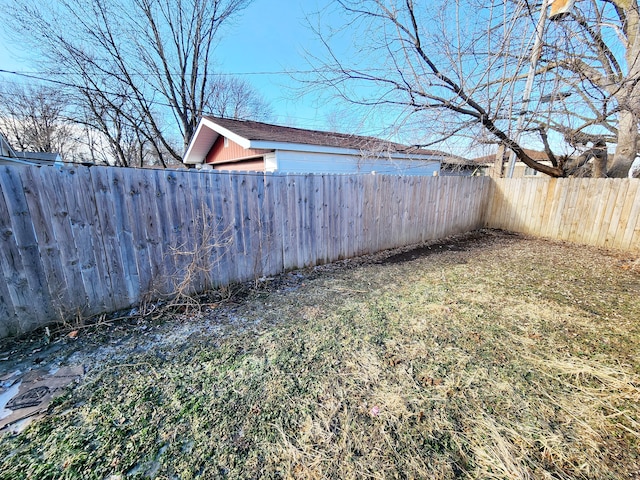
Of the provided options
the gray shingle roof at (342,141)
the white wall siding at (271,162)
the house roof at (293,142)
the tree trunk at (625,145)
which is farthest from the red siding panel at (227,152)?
the tree trunk at (625,145)

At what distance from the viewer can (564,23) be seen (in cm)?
378

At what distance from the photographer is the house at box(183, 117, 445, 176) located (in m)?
6.21

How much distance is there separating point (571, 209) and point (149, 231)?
8387 mm

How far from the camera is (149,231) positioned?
292 cm

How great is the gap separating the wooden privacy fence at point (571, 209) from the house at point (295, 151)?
2.31m

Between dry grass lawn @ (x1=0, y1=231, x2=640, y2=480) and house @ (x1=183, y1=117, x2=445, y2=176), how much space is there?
12.5 ft

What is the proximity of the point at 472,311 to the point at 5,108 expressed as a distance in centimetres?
2429

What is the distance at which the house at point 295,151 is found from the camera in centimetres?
621

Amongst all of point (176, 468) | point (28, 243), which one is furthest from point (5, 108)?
point (176, 468)

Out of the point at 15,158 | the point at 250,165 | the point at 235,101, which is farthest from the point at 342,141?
the point at 235,101

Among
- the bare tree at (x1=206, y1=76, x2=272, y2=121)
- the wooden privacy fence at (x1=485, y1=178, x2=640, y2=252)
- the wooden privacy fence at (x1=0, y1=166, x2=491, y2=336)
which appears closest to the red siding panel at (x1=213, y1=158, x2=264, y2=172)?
the wooden privacy fence at (x1=0, y1=166, x2=491, y2=336)

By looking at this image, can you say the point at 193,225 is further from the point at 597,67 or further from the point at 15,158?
the point at 597,67

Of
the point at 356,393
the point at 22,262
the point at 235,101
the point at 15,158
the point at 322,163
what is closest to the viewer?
the point at 356,393

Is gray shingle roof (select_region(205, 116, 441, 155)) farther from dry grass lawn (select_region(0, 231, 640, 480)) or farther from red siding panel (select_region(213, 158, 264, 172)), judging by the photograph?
dry grass lawn (select_region(0, 231, 640, 480))
